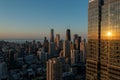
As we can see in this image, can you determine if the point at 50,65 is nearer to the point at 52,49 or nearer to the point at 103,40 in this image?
the point at 103,40

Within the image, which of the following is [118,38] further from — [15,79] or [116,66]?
[15,79]

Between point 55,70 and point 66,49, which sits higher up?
point 66,49

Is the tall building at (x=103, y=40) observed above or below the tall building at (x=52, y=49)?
above

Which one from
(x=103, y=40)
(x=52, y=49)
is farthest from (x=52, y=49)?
(x=103, y=40)

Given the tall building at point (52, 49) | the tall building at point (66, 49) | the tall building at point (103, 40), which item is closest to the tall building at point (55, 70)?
the tall building at point (103, 40)

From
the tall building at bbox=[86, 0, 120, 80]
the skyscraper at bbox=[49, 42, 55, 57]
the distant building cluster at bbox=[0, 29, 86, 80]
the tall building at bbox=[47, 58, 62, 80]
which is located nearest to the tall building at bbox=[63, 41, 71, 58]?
the distant building cluster at bbox=[0, 29, 86, 80]

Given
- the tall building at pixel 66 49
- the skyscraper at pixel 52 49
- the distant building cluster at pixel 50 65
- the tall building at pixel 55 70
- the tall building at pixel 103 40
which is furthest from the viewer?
the skyscraper at pixel 52 49

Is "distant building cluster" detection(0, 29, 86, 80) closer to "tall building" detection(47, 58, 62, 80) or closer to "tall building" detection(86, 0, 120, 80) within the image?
"tall building" detection(47, 58, 62, 80)

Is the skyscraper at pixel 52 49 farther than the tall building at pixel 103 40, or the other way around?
the skyscraper at pixel 52 49

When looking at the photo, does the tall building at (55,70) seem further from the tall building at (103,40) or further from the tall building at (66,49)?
the tall building at (66,49)
